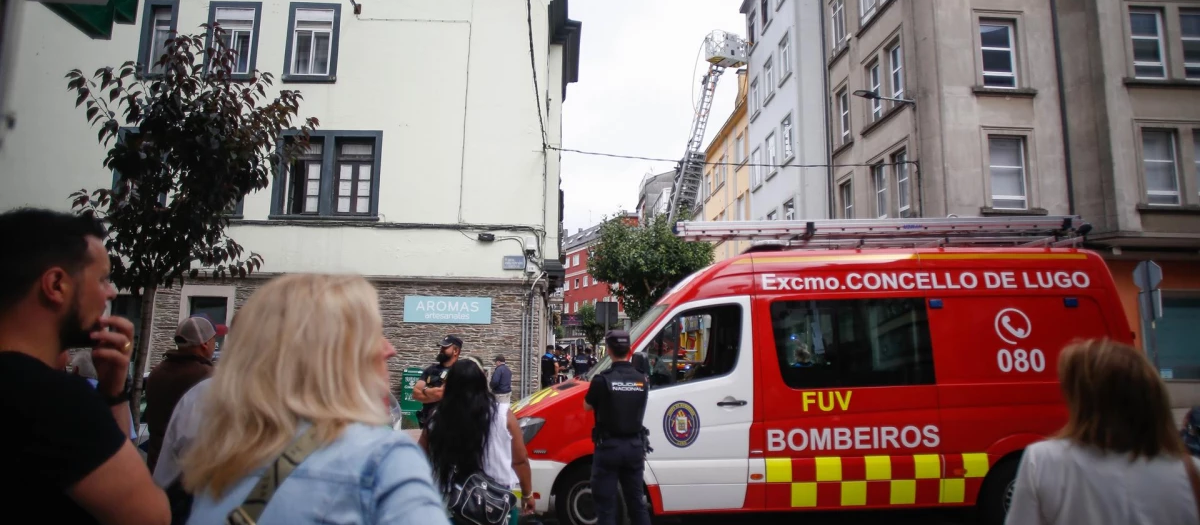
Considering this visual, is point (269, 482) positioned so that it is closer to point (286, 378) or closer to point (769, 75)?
point (286, 378)

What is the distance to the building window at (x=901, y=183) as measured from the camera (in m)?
18.8

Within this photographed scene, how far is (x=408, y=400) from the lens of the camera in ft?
47.9

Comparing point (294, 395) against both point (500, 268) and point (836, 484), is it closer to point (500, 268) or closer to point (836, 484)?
point (836, 484)

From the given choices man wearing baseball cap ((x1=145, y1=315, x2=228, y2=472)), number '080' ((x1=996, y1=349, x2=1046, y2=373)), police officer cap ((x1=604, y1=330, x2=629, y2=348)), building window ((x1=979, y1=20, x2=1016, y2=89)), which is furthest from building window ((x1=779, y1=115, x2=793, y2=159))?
man wearing baseball cap ((x1=145, y1=315, x2=228, y2=472))

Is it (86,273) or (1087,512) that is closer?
(86,273)

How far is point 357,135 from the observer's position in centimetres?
1603

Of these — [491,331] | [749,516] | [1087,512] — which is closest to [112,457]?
[1087,512]

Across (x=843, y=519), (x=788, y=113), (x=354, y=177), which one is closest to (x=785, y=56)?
(x=788, y=113)

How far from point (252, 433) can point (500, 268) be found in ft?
47.0

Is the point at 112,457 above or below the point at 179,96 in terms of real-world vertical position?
below

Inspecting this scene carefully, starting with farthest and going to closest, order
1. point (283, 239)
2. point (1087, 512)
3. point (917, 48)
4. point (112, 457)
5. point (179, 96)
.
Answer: point (917, 48) → point (283, 239) → point (179, 96) → point (1087, 512) → point (112, 457)

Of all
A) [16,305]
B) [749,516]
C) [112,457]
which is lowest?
[749,516]

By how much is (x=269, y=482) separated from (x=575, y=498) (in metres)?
5.36

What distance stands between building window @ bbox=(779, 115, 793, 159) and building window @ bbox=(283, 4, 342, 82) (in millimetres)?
16232
